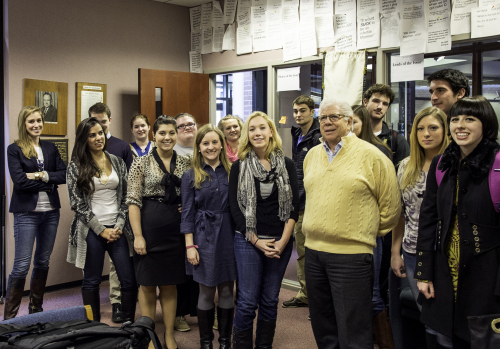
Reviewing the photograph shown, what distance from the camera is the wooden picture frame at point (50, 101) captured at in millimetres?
3984

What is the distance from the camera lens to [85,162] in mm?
2826

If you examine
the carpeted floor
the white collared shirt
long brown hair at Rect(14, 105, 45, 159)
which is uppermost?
long brown hair at Rect(14, 105, 45, 159)

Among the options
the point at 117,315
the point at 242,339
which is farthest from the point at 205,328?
the point at 117,315

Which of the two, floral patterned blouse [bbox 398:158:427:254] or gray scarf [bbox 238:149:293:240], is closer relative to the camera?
floral patterned blouse [bbox 398:158:427:254]

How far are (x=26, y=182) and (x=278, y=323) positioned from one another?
6.83 ft

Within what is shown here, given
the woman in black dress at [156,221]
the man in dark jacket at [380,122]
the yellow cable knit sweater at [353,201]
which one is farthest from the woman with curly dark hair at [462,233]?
the woman in black dress at [156,221]

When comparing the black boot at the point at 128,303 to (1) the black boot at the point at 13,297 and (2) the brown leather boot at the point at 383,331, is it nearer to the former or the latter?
(1) the black boot at the point at 13,297

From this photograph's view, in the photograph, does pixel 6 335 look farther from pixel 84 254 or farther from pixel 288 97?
pixel 288 97

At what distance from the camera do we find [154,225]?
2.64m

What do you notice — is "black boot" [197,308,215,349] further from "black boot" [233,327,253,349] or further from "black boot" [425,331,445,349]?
"black boot" [425,331,445,349]

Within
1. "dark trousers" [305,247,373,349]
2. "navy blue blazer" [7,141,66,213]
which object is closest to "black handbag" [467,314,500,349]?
"dark trousers" [305,247,373,349]

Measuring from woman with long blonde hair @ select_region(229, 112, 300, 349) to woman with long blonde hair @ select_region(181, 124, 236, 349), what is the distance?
0.35 ft

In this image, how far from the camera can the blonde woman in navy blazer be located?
10.7 feet

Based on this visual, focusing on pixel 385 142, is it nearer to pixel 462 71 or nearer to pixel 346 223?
pixel 462 71
